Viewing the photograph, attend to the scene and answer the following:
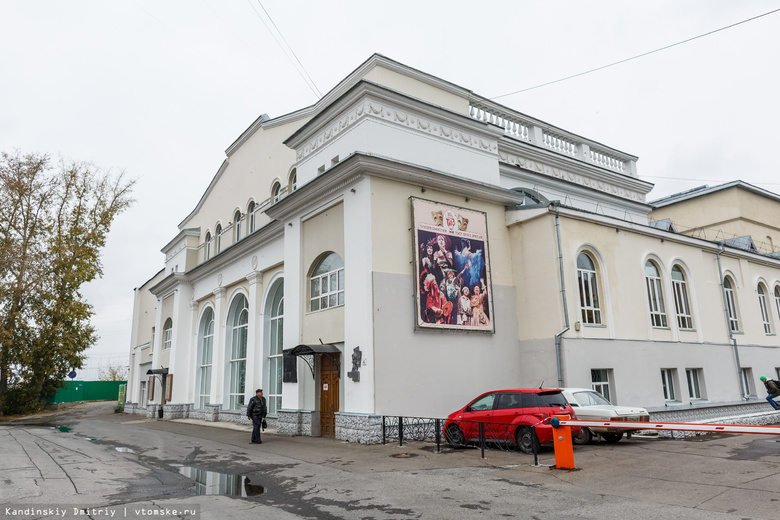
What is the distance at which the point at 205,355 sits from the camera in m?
29.0

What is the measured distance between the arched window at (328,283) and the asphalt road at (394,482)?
467 centimetres

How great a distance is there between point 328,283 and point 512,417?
7643mm

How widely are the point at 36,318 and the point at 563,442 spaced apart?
34.8 m

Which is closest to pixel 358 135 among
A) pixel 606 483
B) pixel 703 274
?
pixel 606 483

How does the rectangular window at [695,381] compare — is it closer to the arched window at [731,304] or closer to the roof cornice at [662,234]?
the arched window at [731,304]

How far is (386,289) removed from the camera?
15.2 metres

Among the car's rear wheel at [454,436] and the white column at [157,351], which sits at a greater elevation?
the white column at [157,351]

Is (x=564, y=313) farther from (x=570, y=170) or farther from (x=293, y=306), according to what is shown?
(x=293, y=306)

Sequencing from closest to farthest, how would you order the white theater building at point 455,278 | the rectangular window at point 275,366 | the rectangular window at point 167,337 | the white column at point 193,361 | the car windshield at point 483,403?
the car windshield at point 483,403
the white theater building at point 455,278
the rectangular window at point 275,366
the white column at point 193,361
the rectangular window at point 167,337

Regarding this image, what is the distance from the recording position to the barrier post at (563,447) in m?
9.80

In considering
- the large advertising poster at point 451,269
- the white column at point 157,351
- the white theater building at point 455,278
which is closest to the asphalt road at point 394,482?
the white theater building at point 455,278

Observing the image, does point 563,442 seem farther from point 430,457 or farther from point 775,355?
point 775,355

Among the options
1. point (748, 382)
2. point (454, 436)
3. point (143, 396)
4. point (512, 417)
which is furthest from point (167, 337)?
point (748, 382)

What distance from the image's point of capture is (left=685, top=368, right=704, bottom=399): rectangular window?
66.4 feet
